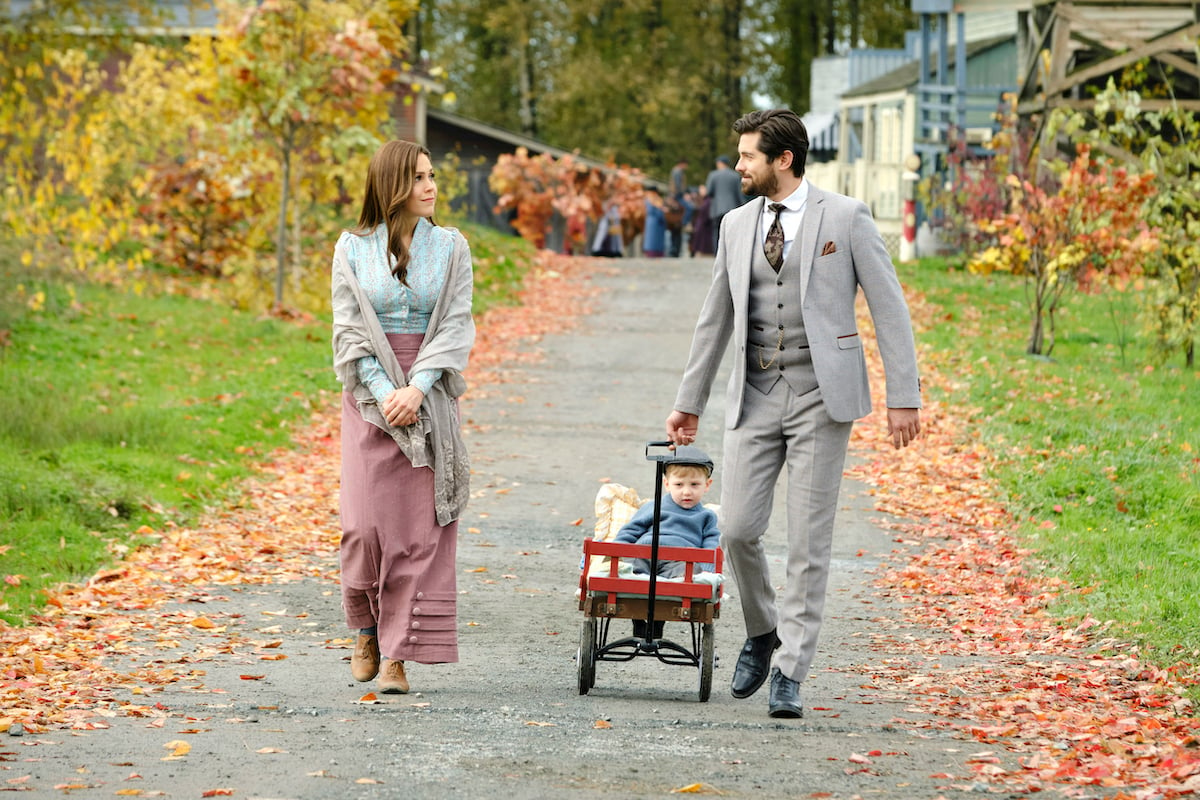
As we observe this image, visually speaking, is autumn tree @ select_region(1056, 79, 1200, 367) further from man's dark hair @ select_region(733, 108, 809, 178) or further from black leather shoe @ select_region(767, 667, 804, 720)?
black leather shoe @ select_region(767, 667, 804, 720)

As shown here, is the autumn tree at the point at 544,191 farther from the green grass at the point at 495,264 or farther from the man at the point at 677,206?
the man at the point at 677,206

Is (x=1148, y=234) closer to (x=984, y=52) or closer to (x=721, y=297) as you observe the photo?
(x=721, y=297)

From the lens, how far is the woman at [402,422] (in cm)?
Result: 625

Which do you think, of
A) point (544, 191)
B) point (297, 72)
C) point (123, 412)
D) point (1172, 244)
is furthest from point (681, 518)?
point (544, 191)

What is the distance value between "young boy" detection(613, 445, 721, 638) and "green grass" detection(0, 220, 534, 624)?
3.26 metres

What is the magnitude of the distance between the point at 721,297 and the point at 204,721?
248 centimetres

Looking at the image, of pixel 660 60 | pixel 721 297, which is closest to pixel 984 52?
pixel 660 60

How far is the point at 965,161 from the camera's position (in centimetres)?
2683

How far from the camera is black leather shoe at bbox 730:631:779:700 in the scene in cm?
619

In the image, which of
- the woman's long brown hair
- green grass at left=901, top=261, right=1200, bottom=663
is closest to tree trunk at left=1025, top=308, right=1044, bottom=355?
green grass at left=901, top=261, right=1200, bottom=663

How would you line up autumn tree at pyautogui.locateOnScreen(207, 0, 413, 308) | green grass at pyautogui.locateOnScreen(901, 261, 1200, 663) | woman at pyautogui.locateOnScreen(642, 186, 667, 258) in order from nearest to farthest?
green grass at pyautogui.locateOnScreen(901, 261, 1200, 663)
autumn tree at pyautogui.locateOnScreen(207, 0, 413, 308)
woman at pyautogui.locateOnScreen(642, 186, 667, 258)

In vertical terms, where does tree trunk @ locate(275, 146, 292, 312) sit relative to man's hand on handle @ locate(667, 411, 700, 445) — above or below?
above

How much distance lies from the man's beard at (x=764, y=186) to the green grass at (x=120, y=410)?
14.0 ft

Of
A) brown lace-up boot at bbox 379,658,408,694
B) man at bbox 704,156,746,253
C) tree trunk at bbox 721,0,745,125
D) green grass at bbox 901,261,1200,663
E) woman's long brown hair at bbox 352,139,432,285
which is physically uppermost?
tree trunk at bbox 721,0,745,125
